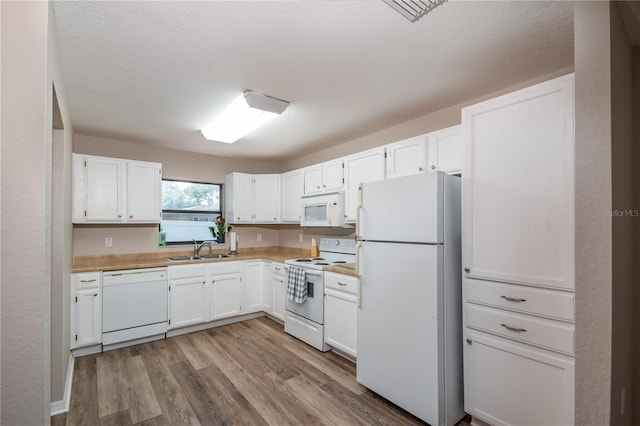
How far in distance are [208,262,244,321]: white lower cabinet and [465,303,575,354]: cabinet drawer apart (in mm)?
2968

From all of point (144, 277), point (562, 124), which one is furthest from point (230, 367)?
point (562, 124)

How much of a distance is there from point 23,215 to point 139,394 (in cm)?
201

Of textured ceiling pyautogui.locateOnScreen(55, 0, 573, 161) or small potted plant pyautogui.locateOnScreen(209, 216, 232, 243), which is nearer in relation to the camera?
textured ceiling pyautogui.locateOnScreen(55, 0, 573, 161)

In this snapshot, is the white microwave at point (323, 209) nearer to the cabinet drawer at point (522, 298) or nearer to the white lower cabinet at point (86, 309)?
the cabinet drawer at point (522, 298)

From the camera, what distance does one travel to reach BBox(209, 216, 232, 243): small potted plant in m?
4.54

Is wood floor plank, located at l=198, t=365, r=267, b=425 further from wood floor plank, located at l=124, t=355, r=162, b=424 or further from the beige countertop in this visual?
the beige countertop

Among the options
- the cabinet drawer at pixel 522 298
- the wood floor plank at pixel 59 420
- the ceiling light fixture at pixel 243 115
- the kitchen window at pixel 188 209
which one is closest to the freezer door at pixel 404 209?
the cabinet drawer at pixel 522 298

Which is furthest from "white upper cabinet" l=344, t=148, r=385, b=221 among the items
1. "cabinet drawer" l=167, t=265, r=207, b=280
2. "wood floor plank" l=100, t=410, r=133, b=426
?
"wood floor plank" l=100, t=410, r=133, b=426

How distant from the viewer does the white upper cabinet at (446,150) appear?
8.20 feet

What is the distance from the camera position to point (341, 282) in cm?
298

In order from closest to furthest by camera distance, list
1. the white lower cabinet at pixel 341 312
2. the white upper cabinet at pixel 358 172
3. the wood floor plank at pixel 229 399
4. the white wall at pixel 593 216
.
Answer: the white wall at pixel 593 216, the wood floor plank at pixel 229 399, the white lower cabinet at pixel 341 312, the white upper cabinet at pixel 358 172

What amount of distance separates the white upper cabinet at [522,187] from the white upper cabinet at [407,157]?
689mm

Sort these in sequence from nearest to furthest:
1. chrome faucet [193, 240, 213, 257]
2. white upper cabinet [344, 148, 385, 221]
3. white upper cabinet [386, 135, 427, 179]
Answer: white upper cabinet [386, 135, 427, 179] < white upper cabinet [344, 148, 385, 221] < chrome faucet [193, 240, 213, 257]

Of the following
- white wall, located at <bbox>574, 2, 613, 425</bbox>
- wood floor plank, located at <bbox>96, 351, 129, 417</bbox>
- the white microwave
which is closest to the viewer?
white wall, located at <bbox>574, 2, 613, 425</bbox>
